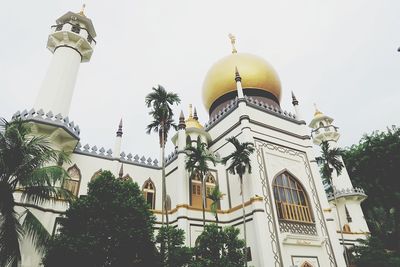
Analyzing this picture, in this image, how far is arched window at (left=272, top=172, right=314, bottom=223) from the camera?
50.8ft

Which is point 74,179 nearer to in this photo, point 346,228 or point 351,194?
point 346,228

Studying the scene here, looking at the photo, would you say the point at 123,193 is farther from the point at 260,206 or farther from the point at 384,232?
the point at 384,232

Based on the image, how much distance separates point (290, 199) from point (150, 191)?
27.7 ft

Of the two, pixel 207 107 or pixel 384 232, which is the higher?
pixel 207 107

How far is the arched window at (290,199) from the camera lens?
15.5 m

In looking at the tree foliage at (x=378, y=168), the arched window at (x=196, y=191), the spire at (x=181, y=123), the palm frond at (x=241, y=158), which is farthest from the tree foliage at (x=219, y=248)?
the tree foliage at (x=378, y=168)

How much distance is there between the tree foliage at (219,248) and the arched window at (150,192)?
20.1 ft

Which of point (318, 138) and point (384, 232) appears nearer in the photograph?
point (384, 232)

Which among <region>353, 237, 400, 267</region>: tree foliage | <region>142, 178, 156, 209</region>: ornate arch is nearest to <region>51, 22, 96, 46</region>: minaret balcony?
<region>142, 178, 156, 209</region>: ornate arch

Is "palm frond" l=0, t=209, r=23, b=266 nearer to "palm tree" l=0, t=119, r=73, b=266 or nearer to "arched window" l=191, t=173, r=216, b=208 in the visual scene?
"palm tree" l=0, t=119, r=73, b=266

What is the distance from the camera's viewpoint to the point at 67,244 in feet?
28.0

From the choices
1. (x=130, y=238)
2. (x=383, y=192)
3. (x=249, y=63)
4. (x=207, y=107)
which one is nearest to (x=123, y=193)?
(x=130, y=238)

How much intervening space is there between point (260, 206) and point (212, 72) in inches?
492

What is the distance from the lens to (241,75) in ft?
69.4
